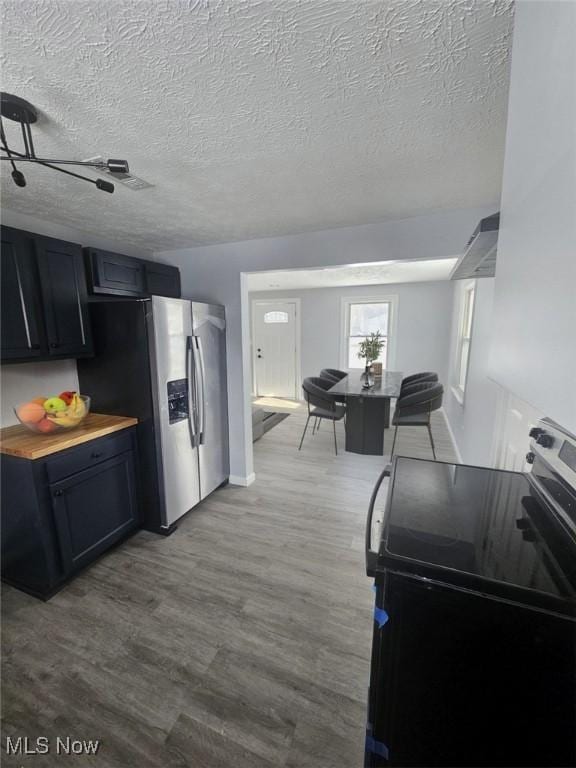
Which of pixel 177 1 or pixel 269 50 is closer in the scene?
pixel 177 1

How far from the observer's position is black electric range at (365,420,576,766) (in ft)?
2.15

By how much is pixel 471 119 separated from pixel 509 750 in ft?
6.40

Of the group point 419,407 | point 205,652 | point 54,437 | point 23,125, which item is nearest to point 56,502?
point 54,437

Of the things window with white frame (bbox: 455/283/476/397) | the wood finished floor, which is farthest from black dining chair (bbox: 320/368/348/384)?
the wood finished floor

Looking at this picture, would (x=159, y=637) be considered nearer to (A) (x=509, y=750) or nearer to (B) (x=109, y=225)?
(A) (x=509, y=750)

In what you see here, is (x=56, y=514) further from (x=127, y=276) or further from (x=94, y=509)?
(x=127, y=276)

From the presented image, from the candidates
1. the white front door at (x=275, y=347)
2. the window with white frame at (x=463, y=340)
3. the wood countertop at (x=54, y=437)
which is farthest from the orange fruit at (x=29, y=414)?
the white front door at (x=275, y=347)

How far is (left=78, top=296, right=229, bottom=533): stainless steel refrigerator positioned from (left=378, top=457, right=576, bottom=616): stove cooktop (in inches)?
71.7

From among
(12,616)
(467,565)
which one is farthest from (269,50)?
(12,616)

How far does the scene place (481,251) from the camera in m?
1.32

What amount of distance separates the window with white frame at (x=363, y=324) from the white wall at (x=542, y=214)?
210 inches

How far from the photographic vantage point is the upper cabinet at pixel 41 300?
1.81m

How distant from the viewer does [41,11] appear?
781mm

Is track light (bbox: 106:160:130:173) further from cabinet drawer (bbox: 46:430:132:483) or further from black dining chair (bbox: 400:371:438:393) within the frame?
black dining chair (bbox: 400:371:438:393)
